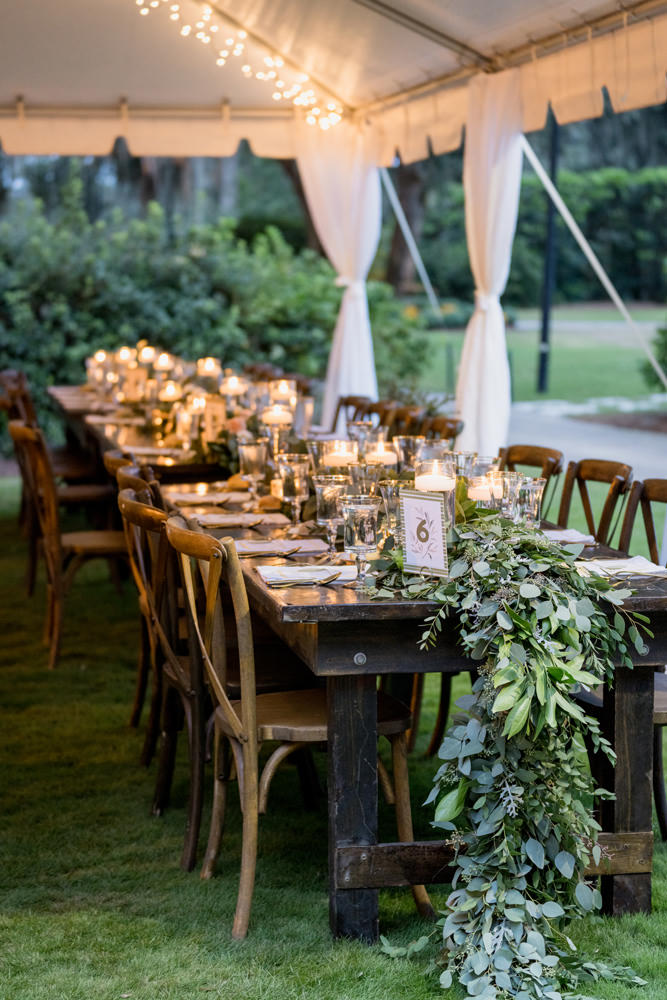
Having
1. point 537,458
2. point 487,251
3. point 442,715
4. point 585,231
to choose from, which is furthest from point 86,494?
point 585,231

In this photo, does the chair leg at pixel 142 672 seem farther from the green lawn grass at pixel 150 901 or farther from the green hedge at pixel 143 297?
the green hedge at pixel 143 297

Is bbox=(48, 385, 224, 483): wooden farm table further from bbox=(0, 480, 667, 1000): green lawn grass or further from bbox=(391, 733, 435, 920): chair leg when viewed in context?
bbox=(391, 733, 435, 920): chair leg

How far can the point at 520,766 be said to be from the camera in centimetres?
279

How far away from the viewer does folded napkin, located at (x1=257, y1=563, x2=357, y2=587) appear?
10.1 feet

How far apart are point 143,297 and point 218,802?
31.0ft

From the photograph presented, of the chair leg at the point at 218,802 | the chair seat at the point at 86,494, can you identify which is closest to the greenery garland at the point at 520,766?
the chair leg at the point at 218,802

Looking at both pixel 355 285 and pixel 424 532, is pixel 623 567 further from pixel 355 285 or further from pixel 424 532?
pixel 355 285

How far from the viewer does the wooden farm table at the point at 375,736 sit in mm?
2881

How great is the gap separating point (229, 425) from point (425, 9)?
8.46ft

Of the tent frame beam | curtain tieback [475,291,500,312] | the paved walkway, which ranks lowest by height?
the paved walkway

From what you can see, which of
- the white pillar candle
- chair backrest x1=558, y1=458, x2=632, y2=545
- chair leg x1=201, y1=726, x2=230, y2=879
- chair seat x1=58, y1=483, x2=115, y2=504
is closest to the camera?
the white pillar candle

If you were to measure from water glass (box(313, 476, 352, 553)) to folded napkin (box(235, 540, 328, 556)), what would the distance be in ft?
0.20

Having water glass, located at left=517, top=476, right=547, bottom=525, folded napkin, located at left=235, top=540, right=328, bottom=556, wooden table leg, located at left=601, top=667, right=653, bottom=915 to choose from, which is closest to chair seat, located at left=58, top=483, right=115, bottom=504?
folded napkin, located at left=235, top=540, right=328, bottom=556

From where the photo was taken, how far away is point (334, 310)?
13.1m
